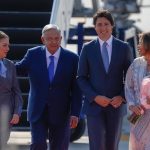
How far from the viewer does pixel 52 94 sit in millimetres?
7234

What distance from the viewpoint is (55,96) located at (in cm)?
724

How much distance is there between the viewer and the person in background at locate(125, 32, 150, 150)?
6430 mm

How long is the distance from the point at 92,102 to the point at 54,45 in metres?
0.69

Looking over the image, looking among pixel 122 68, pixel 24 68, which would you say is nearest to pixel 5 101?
pixel 24 68

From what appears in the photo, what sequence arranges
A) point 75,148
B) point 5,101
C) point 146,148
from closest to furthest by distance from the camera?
point 146,148 < point 5,101 < point 75,148

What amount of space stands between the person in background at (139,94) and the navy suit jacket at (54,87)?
0.78m

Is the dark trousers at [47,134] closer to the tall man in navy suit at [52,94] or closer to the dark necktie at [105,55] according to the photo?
the tall man in navy suit at [52,94]

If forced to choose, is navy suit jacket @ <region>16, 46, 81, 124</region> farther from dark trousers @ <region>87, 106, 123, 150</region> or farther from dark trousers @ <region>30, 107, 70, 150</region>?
dark trousers @ <region>87, 106, 123, 150</region>

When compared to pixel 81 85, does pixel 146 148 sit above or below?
below

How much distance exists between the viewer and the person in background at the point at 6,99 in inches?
274

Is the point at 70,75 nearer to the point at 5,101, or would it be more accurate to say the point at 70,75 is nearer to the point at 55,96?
the point at 55,96

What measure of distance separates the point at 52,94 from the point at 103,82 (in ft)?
1.81

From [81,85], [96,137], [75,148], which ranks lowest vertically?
[75,148]

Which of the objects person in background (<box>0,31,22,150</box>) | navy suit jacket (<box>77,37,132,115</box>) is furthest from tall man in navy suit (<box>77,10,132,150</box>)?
person in background (<box>0,31,22,150</box>)
